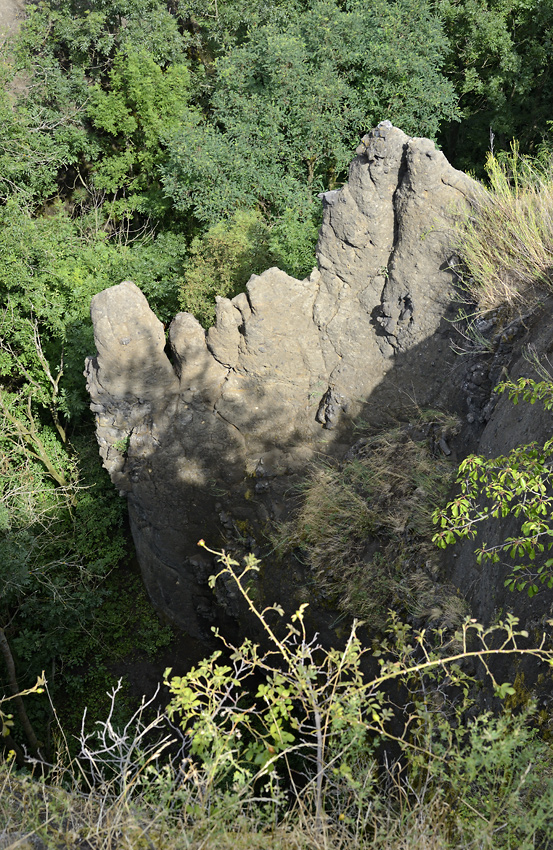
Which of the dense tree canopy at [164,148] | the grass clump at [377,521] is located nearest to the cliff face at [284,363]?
the grass clump at [377,521]

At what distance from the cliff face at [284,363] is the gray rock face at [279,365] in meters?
0.01

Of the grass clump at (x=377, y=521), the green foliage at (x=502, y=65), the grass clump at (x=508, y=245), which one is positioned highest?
the green foliage at (x=502, y=65)

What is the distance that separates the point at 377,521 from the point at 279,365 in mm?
2373

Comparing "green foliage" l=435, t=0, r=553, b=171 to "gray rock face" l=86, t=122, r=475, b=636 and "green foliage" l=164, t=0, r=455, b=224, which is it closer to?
"green foliage" l=164, t=0, r=455, b=224

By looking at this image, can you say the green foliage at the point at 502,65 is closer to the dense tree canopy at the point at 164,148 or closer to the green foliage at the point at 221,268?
the dense tree canopy at the point at 164,148

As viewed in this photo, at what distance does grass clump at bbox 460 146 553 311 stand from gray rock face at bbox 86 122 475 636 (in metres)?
0.32

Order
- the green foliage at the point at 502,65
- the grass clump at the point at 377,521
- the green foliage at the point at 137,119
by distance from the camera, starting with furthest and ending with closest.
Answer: the green foliage at the point at 137,119, the green foliage at the point at 502,65, the grass clump at the point at 377,521

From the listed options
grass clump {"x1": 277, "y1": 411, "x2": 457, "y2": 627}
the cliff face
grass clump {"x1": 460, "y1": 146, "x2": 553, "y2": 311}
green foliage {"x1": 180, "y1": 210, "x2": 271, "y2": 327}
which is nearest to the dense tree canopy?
green foliage {"x1": 180, "y1": 210, "x2": 271, "y2": 327}

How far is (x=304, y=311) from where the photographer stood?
293 inches

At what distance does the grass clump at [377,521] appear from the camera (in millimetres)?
5633

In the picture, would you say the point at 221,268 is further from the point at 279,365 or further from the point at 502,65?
the point at 502,65

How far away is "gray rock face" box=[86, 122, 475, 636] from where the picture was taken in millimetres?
6855

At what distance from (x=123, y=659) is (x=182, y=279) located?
18.6 ft

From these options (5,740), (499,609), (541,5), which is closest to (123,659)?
(5,740)
